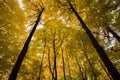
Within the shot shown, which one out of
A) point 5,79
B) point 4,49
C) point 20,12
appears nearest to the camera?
point 4,49

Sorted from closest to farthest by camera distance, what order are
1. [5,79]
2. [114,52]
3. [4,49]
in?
[4,49] → [5,79] → [114,52]

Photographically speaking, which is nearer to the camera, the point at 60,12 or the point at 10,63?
the point at 10,63

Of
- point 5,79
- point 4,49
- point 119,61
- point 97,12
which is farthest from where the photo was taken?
point 119,61

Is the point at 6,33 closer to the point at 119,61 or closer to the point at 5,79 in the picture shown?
the point at 5,79

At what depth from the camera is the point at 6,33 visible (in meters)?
9.90

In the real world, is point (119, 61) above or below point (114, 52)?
below

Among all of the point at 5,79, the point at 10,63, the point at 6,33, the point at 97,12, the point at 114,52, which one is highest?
the point at 97,12

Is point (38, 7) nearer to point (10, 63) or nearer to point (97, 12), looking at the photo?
point (10, 63)

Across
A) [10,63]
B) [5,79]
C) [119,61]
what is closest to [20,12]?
[10,63]

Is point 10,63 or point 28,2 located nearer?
point 10,63

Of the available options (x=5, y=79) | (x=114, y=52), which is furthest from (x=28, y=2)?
(x=114, y=52)

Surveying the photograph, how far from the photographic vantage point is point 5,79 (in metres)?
11.4

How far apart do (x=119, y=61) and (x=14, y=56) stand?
39.4 feet

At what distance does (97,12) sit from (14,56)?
654 centimetres
